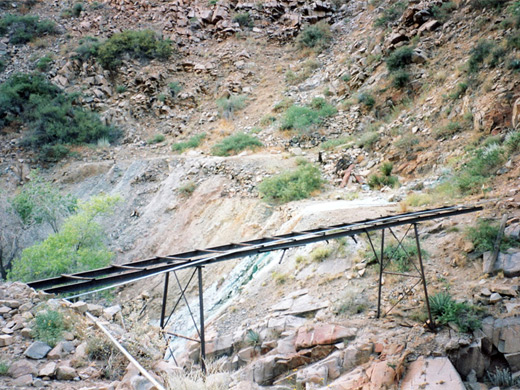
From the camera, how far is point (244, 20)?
30484mm

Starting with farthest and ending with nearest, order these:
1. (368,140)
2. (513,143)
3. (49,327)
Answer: (368,140) → (513,143) → (49,327)

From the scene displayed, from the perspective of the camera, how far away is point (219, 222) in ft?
45.5

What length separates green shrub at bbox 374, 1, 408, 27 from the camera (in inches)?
842

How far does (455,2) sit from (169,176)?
17.8 m

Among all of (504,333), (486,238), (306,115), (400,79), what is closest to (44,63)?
(306,115)

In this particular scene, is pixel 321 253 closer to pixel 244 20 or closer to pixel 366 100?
pixel 366 100

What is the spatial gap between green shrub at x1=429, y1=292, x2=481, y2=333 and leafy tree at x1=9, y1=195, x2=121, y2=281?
10619 millimetres

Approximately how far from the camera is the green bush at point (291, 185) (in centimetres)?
1348

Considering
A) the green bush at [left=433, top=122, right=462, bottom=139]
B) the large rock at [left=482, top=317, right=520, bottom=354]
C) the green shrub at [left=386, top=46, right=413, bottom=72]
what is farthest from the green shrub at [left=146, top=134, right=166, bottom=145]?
the large rock at [left=482, top=317, right=520, bottom=354]

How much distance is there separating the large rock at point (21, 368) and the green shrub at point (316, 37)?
27.1m

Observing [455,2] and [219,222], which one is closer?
[219,222]

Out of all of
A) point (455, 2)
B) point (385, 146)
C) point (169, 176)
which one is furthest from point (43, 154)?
point (455, 2)

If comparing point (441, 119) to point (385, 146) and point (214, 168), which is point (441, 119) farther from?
point (214, 168)

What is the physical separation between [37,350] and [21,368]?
0.98ft
